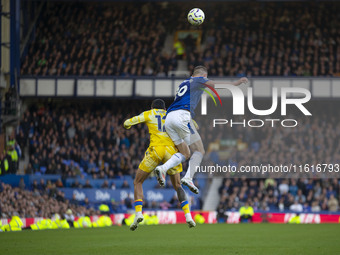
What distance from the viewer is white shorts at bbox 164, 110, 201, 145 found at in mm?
14062

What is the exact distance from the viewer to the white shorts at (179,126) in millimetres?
14062

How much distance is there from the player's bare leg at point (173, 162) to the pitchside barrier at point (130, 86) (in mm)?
26346

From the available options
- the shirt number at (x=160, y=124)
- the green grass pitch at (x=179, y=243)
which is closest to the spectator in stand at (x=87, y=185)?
the green grass pitch at (x=179, y=243)

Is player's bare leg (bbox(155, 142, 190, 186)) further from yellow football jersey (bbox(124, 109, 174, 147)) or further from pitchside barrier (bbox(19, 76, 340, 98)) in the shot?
pitchside barrier (bbox(19, 76, 340, 98))

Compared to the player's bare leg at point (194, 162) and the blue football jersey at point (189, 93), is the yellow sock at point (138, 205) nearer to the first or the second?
the player's bare leg at point (194, 162)

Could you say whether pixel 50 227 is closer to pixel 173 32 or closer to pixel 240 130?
pixel 240 130

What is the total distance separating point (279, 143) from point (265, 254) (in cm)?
2115

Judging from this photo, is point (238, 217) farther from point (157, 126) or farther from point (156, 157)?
point (157, 126)

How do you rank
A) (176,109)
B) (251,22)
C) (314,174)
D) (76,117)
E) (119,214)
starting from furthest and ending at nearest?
(251,22) < (76,117) < (314,174) < (119,214) < (176,109)

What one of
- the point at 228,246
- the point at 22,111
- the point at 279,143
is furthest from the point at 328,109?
the point at 228,246

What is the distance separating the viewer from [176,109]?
14211mm

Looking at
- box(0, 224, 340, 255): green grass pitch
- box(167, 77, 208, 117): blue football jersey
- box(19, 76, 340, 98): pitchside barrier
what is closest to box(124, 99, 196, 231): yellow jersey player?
box(167, 77, 208, 117): blue football jersey

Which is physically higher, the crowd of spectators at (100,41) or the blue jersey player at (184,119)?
the crowd of spectators at (100,41)

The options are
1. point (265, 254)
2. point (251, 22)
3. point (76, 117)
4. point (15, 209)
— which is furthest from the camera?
point (251, 22)
